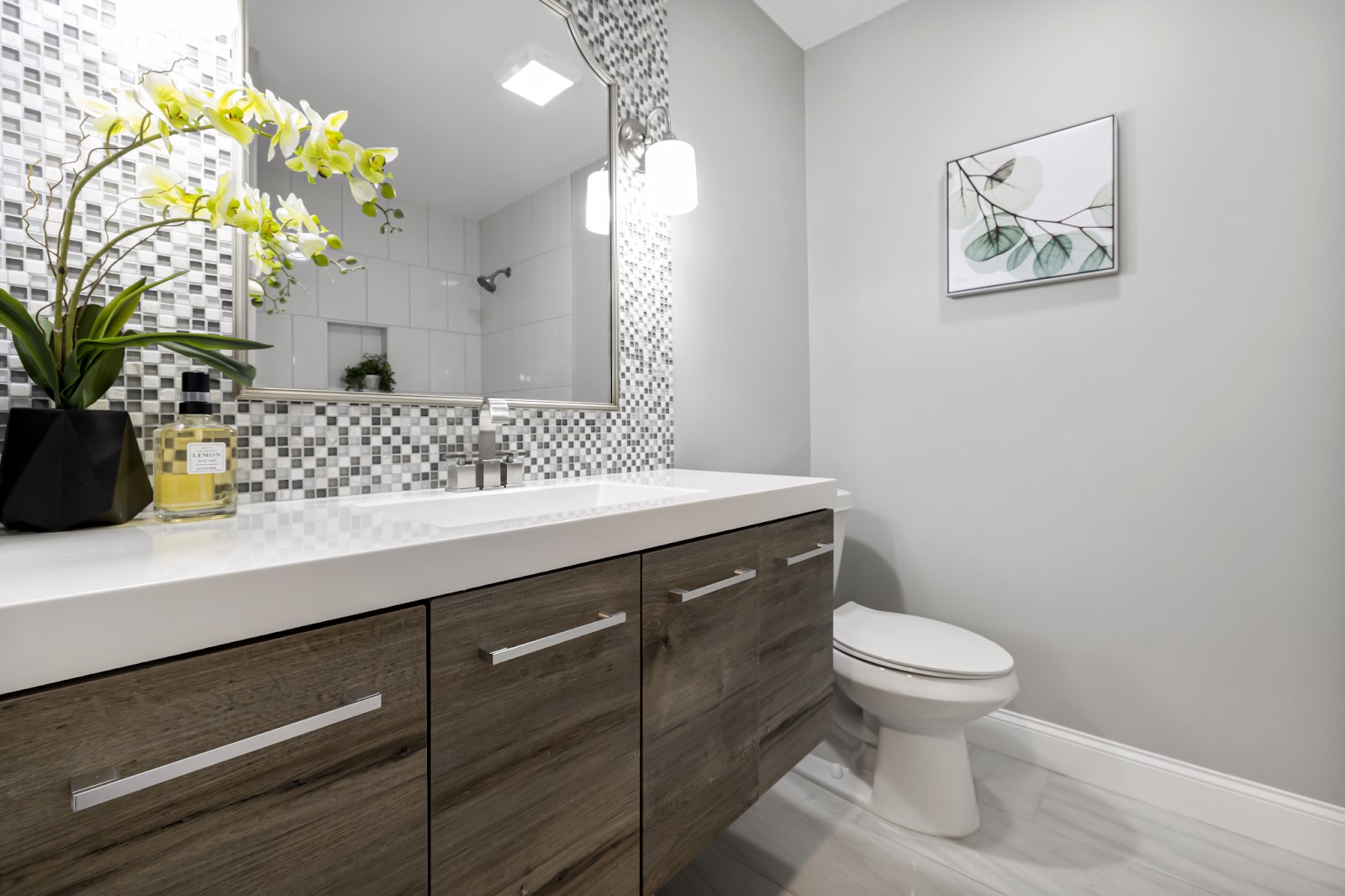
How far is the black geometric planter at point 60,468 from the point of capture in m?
0.68

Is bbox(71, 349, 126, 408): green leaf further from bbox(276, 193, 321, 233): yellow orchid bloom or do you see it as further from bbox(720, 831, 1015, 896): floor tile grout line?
bbox(720, 831, 1015, 896): floor tile grout line

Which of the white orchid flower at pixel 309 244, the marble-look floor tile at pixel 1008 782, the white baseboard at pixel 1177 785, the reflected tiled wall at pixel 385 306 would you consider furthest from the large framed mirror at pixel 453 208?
the white baseboard at pixel 1177 785

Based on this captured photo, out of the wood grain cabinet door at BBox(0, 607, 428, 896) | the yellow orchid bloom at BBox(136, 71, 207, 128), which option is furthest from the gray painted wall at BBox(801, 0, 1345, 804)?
the yellow orchid bloom at BBox(136, 71, 207, 128)

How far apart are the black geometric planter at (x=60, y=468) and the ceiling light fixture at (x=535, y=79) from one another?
40.3 inches

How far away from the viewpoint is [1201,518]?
60.3 inches

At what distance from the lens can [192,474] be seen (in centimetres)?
78

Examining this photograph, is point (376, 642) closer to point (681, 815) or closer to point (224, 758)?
point (224, 758)

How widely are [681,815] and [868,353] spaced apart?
1649 mm

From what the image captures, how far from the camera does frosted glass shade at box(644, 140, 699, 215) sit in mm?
1528

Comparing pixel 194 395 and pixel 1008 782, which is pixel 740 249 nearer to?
pixel 194 395

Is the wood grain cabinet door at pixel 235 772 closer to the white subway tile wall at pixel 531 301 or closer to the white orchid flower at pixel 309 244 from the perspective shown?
the white orchid flower at pixel 309 244

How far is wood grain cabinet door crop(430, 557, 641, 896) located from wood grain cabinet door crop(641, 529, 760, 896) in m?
0.04

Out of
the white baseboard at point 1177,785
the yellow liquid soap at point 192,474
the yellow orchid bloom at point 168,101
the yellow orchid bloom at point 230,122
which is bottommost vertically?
the white baseboard at point 1177,785

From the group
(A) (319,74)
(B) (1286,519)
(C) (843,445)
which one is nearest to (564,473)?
(A) (319,74)
